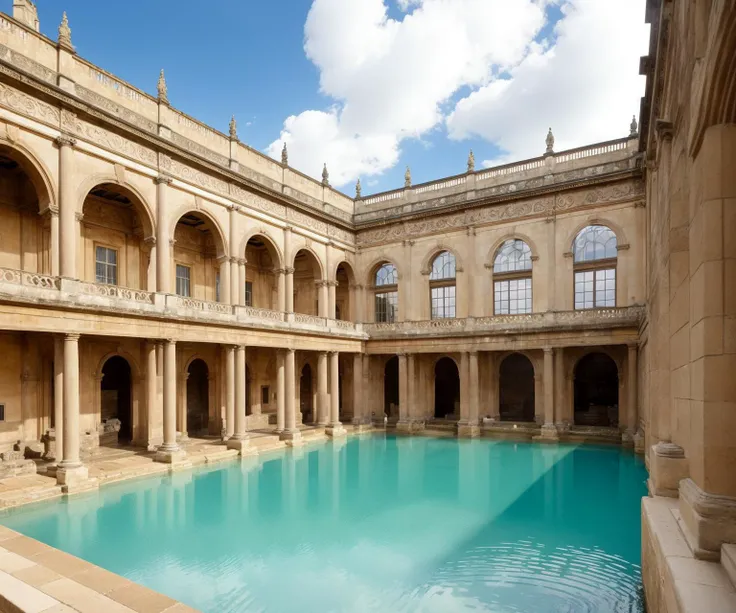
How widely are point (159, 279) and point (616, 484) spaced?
54.3ft

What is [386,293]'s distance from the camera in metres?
29.0

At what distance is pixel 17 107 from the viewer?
1347 centimetres

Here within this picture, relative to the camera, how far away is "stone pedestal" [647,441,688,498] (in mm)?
6914

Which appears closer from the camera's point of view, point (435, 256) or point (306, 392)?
point (435, 256)

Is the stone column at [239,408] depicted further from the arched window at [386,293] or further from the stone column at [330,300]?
the arched window at [386,293]

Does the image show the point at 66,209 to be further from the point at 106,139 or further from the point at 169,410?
the point at 169,410

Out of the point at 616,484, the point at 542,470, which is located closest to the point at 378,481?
the point at 542,470

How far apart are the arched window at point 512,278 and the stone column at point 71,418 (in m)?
19.3

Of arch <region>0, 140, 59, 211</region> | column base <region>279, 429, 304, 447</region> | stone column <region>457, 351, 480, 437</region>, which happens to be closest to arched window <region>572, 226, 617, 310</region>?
stone column <region>457, 351, 480, 437</region>

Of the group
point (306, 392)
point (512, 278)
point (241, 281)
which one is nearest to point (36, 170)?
point (241, 281)

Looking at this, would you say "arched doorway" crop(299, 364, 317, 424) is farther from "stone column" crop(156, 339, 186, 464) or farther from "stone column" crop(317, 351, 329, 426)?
"stone column" crop(156, 339, 186, 464)

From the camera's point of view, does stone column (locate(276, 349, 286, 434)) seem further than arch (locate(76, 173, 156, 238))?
Yes

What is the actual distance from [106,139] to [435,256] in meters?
17.0

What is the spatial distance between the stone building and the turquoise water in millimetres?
1756
